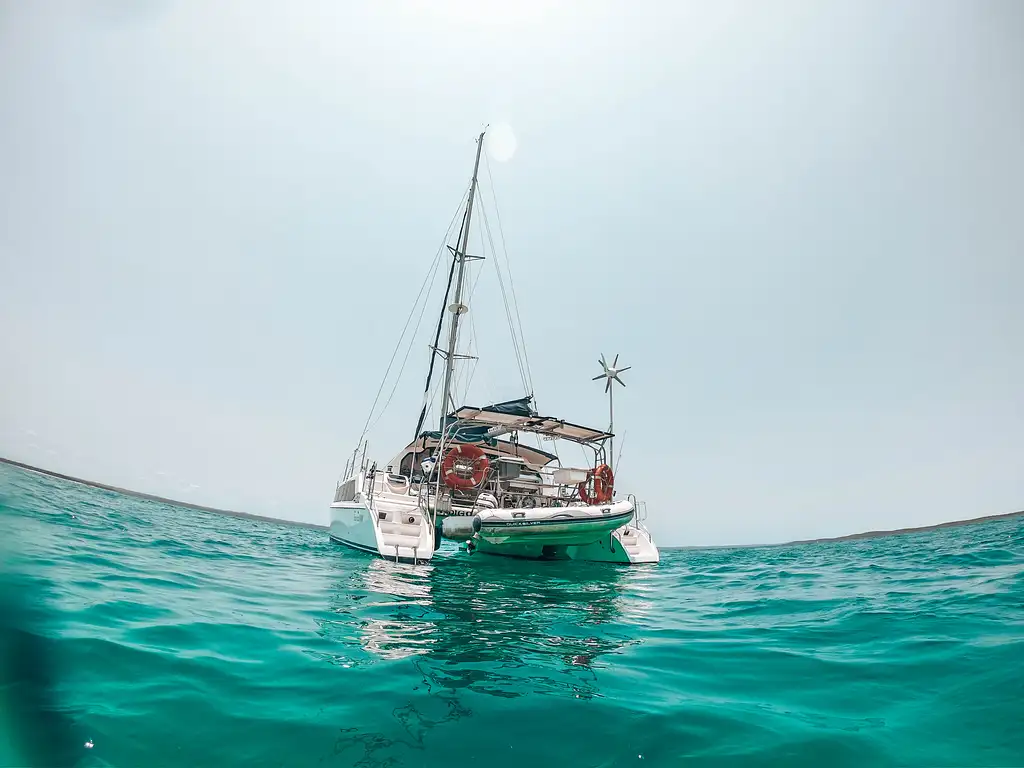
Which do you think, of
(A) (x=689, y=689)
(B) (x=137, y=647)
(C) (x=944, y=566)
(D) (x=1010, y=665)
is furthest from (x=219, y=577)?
(C) (x=944, y=566)

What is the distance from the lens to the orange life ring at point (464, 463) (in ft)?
46.8

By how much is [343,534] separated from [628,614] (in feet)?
38.1

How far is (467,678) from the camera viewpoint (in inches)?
151

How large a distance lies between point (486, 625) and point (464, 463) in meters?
9.01

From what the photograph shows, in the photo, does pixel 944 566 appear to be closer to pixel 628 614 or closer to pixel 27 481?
pixel 628 614

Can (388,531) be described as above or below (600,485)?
below

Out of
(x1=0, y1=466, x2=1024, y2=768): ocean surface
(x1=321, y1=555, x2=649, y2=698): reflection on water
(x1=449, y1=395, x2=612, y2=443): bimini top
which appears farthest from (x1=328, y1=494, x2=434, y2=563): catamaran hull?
(x1=0, y1=466, x2=1024, y2=768): ocean surface

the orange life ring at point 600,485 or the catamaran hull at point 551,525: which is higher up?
the orange life ring at point 600,485

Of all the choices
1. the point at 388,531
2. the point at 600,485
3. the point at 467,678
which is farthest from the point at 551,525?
the point at 467,678

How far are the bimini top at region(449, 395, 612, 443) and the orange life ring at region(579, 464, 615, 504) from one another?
1.18 meters

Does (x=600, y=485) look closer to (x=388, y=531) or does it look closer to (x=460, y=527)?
(x=460, y=527)

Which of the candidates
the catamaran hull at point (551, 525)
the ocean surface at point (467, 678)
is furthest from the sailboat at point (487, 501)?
the ocean surface at point (467, 678)

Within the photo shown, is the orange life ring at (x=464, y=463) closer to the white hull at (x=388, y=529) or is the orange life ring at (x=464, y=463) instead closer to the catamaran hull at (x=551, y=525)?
the white hull at (x=388, y=529)

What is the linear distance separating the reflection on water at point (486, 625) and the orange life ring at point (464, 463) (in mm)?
3406
